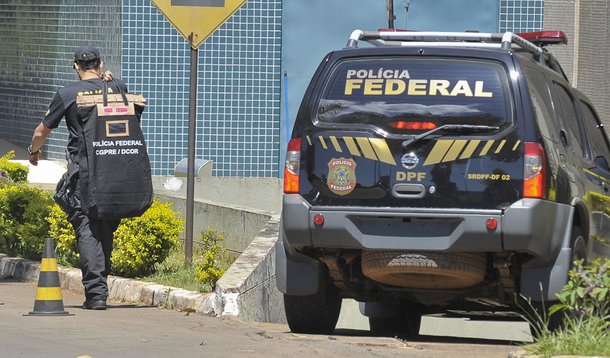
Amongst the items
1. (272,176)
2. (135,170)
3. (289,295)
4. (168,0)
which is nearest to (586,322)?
(289,295)

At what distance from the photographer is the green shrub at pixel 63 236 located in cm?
1166

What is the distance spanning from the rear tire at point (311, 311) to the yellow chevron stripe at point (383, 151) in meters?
1.02

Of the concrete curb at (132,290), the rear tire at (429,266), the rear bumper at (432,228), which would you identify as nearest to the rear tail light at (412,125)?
the rear bumper at (432,228)

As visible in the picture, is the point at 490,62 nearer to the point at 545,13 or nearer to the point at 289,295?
the point at 289,295

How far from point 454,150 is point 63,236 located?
462 centimetres

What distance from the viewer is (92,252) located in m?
9.73

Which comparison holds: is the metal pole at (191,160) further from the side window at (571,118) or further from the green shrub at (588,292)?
the green shrub at (588,292)

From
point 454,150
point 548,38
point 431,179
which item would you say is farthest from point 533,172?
point 548,38

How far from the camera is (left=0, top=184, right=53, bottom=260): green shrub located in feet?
40.5

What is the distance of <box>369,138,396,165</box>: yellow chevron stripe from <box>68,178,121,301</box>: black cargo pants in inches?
93.9

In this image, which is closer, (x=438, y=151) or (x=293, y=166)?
(x=438, y=151)

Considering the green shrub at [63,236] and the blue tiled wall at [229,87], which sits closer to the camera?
the green shrub at [63,236]

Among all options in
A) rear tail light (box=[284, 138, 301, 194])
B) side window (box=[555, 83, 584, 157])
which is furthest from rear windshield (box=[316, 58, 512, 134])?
side window (box=[555, 83, 584, 157])

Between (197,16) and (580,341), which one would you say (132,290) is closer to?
(197,16)
